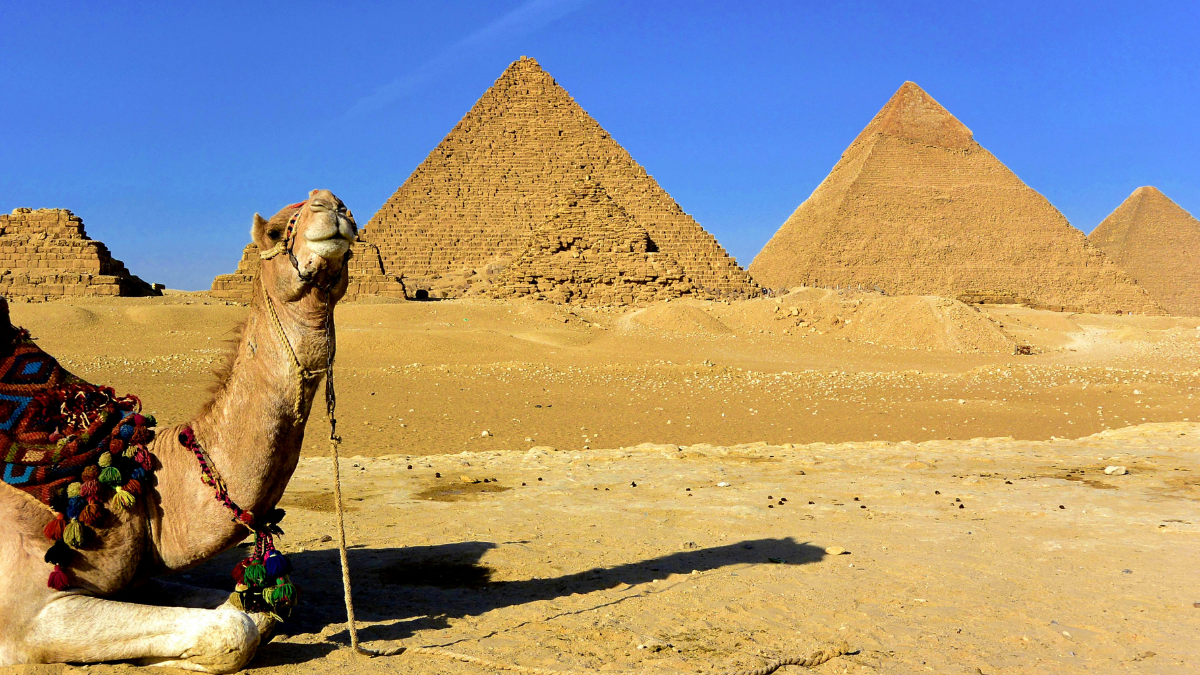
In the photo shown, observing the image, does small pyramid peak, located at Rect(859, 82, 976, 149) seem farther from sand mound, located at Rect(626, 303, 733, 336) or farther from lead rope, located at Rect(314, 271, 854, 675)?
lead rope, located at Rect(314, 271, 854, 675)

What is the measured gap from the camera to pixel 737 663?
3.05 m

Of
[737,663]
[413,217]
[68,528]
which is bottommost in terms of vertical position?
[737,663]

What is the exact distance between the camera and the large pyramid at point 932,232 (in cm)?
10794

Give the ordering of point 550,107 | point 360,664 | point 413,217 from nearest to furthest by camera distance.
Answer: point 360,664 → point 413,217 → point 550,107

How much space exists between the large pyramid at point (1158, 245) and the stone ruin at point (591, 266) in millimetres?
106187

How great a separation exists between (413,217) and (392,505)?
86421 millimetres

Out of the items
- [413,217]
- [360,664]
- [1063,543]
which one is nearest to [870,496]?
[1063,543]

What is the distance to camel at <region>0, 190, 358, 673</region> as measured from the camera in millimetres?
2705

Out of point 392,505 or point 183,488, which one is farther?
point 392,505

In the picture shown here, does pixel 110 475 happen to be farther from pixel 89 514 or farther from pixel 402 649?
pixel 402 649

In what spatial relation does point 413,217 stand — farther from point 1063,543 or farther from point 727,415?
point 1063,543

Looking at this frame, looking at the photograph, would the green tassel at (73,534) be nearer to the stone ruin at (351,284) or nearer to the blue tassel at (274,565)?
the blue tassel at (274,565)

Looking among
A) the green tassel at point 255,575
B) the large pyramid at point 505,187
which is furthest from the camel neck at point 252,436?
the large pyramid at point 505,187

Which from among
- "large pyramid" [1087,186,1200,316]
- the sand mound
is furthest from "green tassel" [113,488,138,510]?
"large pyramid" [1087,186,1200,316]
